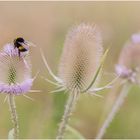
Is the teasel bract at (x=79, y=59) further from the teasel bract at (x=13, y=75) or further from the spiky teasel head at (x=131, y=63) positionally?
the spiky teasel head at (x=131, y=63)

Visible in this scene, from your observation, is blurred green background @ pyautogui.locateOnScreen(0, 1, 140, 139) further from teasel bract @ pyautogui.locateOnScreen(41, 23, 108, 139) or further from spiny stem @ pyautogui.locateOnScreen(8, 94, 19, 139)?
spiny stem @ pyautogui.locateOnScreen(8, 94, 19, 139)

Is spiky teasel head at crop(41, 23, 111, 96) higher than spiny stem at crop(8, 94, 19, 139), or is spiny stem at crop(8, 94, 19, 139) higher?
spiky teasel head at crop(41, 23, 111, 96)

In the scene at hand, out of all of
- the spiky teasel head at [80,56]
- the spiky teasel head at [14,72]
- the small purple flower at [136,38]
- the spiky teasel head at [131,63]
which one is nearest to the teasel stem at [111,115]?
the spiky teasel head at [131,63]

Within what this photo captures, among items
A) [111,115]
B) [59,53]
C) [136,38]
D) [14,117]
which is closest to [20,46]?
[14,117]

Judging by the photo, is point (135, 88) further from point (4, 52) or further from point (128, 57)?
point (4, 52)

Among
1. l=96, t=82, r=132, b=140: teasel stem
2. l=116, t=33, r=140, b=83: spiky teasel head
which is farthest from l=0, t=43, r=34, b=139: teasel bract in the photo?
l=116, t=33, r=140, b=83: spiky teasel head
